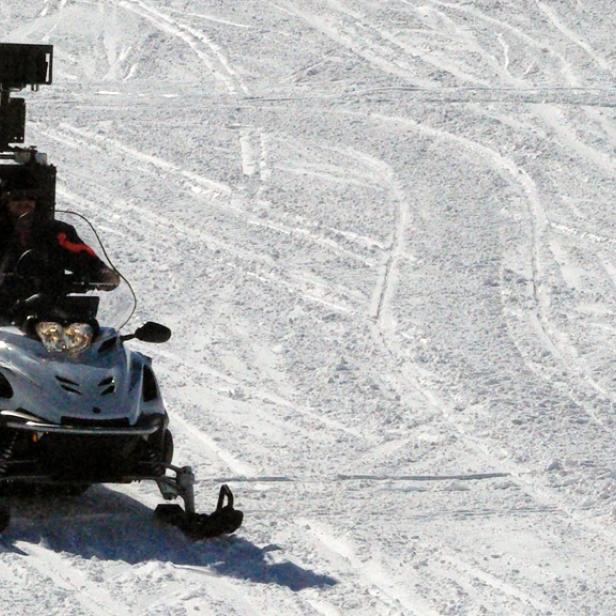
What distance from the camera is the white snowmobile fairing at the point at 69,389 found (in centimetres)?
696

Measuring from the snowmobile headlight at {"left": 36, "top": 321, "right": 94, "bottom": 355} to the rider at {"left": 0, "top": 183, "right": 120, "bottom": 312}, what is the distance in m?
0.35

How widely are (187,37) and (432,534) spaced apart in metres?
10.9

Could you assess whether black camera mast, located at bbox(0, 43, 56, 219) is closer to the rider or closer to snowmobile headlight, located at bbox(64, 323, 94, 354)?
the rider

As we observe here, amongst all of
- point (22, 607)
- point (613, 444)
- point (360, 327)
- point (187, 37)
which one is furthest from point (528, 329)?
point (187, 37)

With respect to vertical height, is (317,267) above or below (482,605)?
below

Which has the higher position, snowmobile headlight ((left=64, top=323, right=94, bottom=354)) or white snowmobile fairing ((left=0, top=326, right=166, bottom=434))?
snowmobile headlight ((left=64, top=323, right=94, bottom=354))

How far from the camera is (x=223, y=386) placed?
10000 millimetres

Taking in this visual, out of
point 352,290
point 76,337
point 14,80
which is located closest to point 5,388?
point 76,337

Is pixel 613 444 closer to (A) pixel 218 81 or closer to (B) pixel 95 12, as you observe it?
(A) pixel 218 81

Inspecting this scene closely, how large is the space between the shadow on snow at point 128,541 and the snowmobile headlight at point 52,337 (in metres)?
0.79

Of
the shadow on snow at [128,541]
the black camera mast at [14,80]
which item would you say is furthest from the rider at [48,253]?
the black camera mast at [14,80]

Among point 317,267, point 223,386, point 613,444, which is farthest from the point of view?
point 317,267

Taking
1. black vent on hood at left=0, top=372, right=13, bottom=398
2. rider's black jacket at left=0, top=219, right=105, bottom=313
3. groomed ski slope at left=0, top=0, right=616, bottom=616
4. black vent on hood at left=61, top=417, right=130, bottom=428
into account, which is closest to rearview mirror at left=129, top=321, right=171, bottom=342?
rider's black jacket at left=0, top=219, right=105, bottom=313

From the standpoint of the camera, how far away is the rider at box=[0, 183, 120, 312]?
746 centimetres
